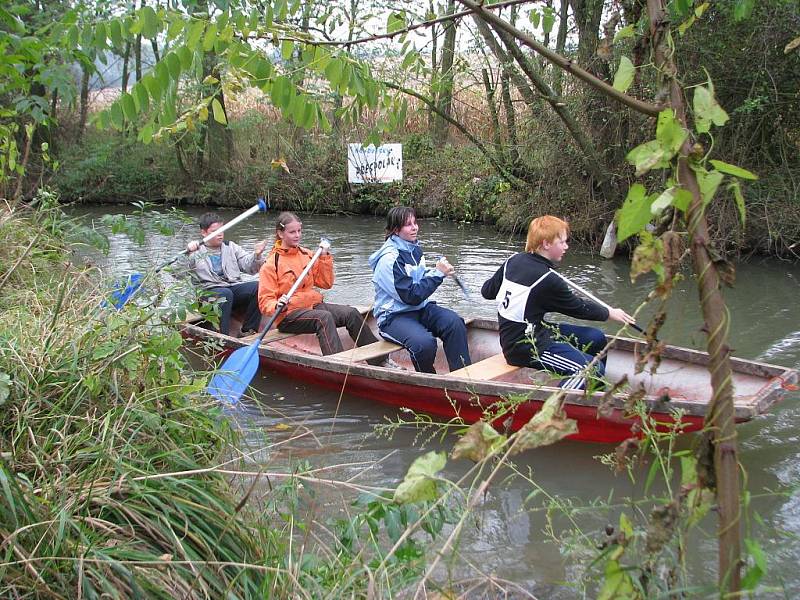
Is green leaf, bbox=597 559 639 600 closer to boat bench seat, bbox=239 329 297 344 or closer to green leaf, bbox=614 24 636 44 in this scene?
green leaf, bbox=614 24 636 44

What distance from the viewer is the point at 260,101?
18.2 meters

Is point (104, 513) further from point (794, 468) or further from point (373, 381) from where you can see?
point (794, 468)

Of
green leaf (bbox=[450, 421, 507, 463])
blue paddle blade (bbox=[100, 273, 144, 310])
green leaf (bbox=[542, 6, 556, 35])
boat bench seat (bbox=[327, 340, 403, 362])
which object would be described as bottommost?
boat bench seat (bbox=[327, 340, 403, 362])

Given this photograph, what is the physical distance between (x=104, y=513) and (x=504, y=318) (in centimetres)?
325

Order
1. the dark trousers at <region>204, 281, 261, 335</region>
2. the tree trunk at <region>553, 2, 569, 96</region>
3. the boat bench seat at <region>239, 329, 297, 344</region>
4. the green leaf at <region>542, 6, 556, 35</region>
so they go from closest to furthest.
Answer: the green leaf at <region>542, 6, 556, 35</region> → the boat bench seat at <region>239, 329, 297, 344</region> → the dark trousers at <region>204, 281, 261, 335</region> → the tree trunk at <region>553, 2, 569, 96</region>

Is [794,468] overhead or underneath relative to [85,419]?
underneath

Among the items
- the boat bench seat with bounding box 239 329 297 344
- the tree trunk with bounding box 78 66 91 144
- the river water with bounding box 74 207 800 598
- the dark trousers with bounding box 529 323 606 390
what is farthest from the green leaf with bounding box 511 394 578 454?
the tree trunk with bounding box 78 66 91 144

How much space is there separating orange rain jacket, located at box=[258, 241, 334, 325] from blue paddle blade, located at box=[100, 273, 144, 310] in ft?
6.87

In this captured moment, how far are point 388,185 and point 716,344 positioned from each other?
1526 centimetres

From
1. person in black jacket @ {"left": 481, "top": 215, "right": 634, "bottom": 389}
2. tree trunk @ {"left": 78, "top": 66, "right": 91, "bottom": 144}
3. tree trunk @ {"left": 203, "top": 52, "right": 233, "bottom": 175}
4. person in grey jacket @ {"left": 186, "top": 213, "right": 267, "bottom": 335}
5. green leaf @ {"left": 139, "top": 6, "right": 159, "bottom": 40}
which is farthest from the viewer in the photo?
tree trunk @ {"left": 78, "top": 66, "right": 91, "bottom": 144}

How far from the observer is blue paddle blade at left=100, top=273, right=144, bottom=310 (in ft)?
13.6

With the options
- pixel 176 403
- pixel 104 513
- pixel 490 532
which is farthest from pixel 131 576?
pixel 490 532

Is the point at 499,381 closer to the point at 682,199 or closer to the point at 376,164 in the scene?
the point at 682,199

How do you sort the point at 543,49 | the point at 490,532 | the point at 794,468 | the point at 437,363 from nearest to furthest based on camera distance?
the point at 543,49, the point at 490,532, the point at 794,468, the point at 437,363
